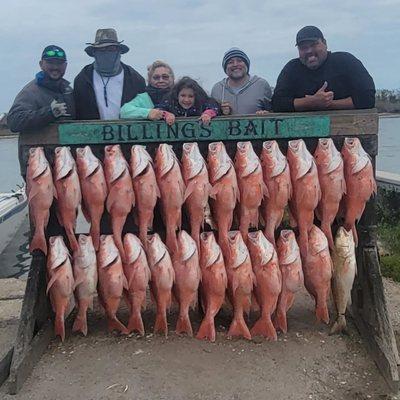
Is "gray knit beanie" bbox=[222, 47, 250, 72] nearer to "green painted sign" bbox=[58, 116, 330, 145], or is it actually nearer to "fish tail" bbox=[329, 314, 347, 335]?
"green painted sign" bbox=[58, 116, 330, 145]

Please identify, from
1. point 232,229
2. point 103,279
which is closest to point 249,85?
point 232,229

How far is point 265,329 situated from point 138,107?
193 centimetres

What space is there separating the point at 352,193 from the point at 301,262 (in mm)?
618

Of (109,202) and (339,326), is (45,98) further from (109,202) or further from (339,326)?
(339,326)

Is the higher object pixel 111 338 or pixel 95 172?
pixel 95 172

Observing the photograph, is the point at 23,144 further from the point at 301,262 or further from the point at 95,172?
the point at 301,262

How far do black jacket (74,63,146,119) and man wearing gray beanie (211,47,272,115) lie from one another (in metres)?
0.73

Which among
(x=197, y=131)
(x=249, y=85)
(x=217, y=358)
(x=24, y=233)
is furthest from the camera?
(x=24, y=233)

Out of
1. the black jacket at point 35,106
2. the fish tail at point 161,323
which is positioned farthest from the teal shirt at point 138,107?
the fish tail at point 161,323

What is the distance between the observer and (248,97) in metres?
5.03

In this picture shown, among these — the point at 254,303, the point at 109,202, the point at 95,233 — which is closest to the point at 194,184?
the point at 109,202

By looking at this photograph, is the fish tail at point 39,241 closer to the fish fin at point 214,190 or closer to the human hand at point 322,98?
the fish fin at point 214,190

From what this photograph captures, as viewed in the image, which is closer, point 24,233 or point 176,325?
point 176,325

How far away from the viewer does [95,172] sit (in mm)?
4082
